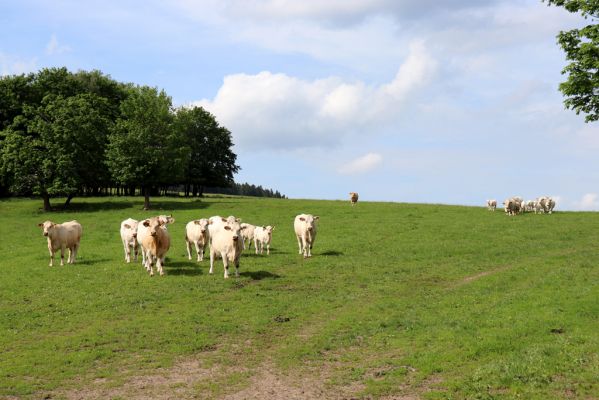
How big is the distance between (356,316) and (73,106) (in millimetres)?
60636

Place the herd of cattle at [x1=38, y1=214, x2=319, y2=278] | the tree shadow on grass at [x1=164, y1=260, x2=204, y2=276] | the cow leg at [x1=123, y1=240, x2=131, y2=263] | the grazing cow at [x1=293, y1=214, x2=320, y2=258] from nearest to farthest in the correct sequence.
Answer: the herd of cattle at [x1=38, y1=214, x2=319, y2=278], the tree shadow on grass at [x1=164, y1=260, x2=204, y2=276], the cow leg at [x1=123, y1=240, x2=131, y2=263], the grazing cow at [x1=293, y1=214, x2=320, y2=258]

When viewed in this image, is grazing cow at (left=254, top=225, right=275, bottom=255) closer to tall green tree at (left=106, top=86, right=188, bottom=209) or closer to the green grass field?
Result: the green grass field

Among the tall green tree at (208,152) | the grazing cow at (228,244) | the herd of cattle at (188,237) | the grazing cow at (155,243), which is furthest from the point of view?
the tall green tree at (208,152)

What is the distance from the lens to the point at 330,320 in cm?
1969

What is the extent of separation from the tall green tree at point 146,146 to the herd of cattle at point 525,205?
37132 millimetres

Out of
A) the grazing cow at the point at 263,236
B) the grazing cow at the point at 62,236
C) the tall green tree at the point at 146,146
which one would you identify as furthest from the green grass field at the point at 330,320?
the tall green tree at the point at 146,146

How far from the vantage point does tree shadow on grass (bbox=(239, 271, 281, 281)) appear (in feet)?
86.0

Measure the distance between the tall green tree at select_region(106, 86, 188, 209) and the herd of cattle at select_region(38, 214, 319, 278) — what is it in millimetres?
31364

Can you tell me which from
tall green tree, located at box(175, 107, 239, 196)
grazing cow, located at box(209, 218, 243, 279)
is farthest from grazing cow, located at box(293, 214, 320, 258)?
tall green tree, located at box(175, 107, 239, 196)

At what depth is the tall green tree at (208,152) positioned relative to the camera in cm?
10331

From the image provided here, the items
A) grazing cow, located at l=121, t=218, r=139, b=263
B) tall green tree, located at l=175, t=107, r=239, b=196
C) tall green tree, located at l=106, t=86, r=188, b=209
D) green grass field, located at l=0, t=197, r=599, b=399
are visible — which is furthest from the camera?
tall green tree, located at l=175, t=107, r=239, b=196

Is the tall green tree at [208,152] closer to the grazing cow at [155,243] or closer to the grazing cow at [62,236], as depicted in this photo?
the grazing cow at [62,236]

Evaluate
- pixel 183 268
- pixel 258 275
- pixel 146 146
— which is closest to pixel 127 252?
pixel 183 268

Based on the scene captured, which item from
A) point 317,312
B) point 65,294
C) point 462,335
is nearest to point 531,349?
point 462,335
